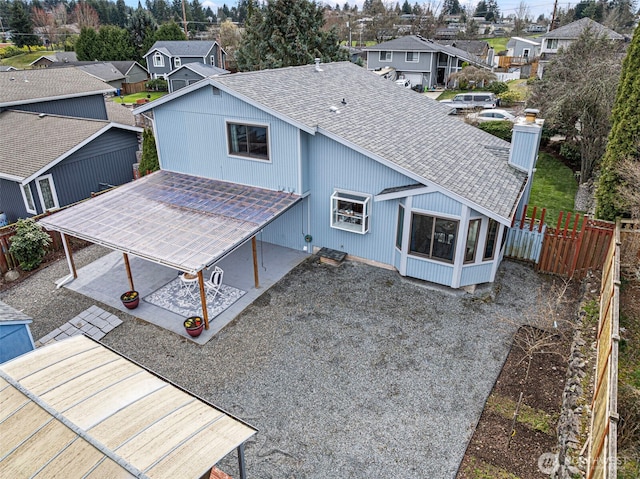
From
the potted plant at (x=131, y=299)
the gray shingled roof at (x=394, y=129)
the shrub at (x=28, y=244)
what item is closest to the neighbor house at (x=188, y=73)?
the gray shingled roof at (x=394, y=129)

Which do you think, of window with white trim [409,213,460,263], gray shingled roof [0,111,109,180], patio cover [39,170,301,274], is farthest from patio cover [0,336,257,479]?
gray shingled roof [0,111,109,180]

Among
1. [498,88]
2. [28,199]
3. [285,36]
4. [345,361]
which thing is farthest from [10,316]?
[498,88]

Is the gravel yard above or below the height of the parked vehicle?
below

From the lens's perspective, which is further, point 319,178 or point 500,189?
point 319,178

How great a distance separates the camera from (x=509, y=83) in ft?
156

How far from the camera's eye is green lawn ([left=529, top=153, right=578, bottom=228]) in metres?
17.7

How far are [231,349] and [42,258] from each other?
8.68 metres

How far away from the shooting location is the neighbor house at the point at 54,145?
673 inches

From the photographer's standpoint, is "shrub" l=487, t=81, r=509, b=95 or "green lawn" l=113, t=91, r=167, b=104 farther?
"green lawn" l=113, t=91, r=167, b=104

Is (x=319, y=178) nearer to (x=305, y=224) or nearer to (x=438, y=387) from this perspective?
(x=305, y=224)

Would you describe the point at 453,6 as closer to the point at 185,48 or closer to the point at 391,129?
the point at 185,48

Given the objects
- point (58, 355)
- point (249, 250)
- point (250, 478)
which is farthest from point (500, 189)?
point (58, 355)

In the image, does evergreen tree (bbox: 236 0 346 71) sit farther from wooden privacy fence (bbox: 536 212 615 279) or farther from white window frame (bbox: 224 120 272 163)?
wooden privacy fence (bbox: 536 212 615 279)

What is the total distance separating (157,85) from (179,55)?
5.05 metres
